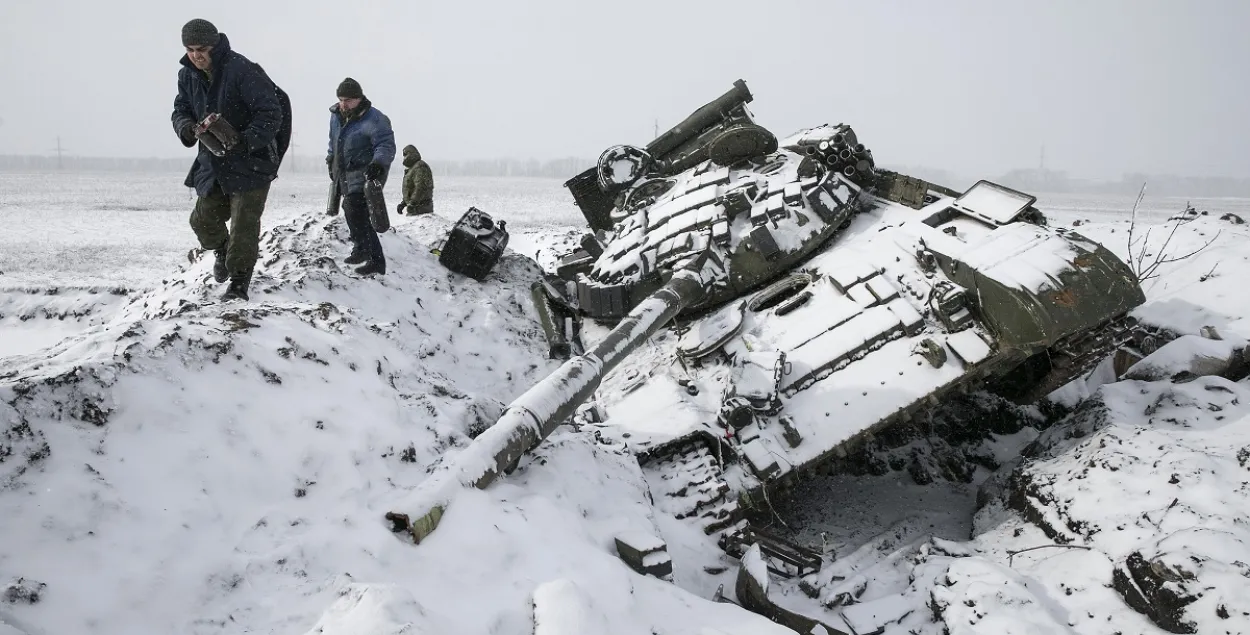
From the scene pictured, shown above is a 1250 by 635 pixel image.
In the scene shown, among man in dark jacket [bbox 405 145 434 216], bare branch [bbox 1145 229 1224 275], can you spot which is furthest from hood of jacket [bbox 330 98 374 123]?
bare branch [bbox 1145 229 1224 275]

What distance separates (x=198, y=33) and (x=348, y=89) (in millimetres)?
2522

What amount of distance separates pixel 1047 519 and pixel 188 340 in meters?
5.08

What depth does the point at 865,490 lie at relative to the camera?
21.4 ft

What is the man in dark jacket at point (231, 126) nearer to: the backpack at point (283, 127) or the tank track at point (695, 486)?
the backpack at point (283, 127)

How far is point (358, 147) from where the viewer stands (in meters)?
7.04

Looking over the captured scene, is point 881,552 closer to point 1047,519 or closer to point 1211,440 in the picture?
point 1047,519

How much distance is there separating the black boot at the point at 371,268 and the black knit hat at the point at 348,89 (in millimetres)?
1564

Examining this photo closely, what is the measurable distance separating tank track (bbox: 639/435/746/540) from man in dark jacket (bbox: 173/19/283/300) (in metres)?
3.10

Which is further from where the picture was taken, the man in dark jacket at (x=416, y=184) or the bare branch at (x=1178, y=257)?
the man in dark jacket at (x=416, y=184)

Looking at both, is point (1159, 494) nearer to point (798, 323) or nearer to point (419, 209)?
point (798, 323)

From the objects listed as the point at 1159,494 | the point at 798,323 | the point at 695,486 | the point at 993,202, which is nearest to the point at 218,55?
the point at 695,486

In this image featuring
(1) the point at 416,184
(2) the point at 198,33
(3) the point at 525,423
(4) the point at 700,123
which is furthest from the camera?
(1) the point at 416,184

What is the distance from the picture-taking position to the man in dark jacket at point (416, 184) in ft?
39.1

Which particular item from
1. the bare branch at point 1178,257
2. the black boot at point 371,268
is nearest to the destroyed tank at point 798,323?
the black boot at point 371,268
